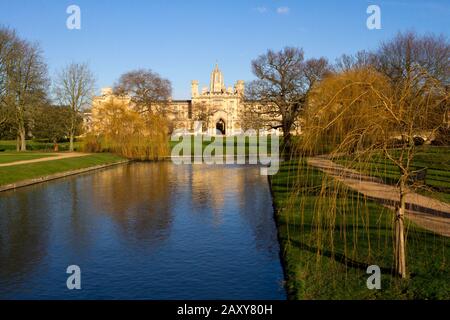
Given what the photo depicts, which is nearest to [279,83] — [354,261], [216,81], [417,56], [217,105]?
[417,56]

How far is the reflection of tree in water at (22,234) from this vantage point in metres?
10.5

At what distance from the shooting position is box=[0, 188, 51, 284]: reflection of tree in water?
1055 cm

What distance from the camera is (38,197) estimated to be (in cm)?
2083

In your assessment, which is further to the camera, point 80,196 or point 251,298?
point 80,196

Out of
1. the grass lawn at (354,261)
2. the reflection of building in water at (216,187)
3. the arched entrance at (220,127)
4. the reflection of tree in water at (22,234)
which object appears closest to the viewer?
the grass lawn at (354,261)

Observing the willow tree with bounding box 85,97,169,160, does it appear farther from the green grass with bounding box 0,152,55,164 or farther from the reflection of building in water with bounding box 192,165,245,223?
the reflection of building in water with bounding box 192,165,245,223

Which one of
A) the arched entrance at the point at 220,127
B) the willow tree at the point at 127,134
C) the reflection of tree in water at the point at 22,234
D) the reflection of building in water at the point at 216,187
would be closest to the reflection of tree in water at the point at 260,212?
the reflection of building in water at the point at 216,187

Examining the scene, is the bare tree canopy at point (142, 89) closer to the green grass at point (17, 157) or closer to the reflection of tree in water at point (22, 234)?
the green grass at point (17, 157)

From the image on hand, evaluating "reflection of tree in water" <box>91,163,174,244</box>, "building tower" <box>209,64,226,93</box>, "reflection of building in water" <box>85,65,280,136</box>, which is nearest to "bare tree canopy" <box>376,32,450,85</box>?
"reflection of tree in water" <box>91,163,174,244</box>

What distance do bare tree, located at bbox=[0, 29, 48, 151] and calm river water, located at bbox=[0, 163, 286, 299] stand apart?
76.3ft

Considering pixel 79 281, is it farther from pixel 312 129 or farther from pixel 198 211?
pixel 198 211

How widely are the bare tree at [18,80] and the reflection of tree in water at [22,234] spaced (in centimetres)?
2456
